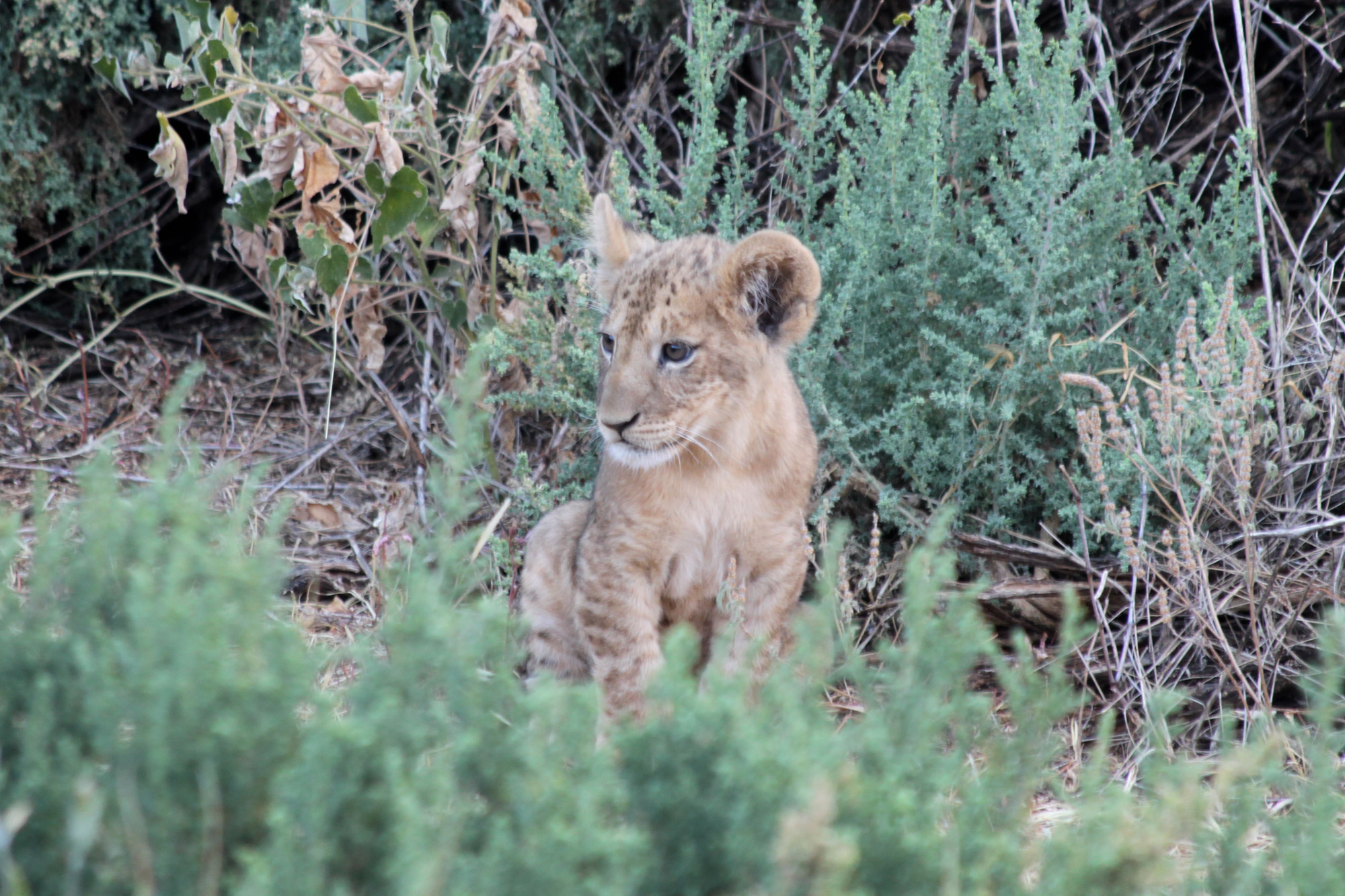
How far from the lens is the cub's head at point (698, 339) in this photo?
10.6 ft

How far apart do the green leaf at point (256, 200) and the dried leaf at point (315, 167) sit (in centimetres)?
16

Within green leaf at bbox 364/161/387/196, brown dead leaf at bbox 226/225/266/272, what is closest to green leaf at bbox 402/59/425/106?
green leaf at bbox 364/161/387/196

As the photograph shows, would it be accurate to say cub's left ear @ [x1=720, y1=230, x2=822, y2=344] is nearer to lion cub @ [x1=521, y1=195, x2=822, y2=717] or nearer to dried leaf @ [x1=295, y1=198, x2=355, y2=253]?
lion cub @ [x1=521, y1=195, x2=822, y2=717]

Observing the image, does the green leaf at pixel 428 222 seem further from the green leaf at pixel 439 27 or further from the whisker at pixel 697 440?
the whisker at pixel 697 440

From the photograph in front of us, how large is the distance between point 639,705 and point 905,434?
4.04 feet

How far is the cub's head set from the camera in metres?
3.22

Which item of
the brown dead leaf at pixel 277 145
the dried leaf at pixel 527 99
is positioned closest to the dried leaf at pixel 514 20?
the dried leaf at pixel 527 99

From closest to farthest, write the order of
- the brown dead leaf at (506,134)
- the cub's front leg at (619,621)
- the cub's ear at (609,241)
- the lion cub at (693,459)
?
the lion cub at (693,459), the cub's front leg at (619,621), the cub's ear at (609,241), the brown dead leaf at (506,134)

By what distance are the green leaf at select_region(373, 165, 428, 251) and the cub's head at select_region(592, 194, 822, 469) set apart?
91 cm

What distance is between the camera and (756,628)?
136 inches

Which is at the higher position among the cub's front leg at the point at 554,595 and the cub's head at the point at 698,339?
the cub's head at the point at 698,339

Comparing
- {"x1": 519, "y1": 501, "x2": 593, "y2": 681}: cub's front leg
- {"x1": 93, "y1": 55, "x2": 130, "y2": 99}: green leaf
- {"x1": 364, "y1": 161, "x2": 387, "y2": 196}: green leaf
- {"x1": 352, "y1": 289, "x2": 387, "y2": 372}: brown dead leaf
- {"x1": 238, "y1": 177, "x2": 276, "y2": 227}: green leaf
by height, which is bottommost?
{"x1": 519, "y1": 501, "x2": 593, "y2": 681}: cub's front leg

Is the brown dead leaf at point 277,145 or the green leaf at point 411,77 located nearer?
the green leaf at point 411,77

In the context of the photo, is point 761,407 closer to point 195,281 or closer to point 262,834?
point 262,834
